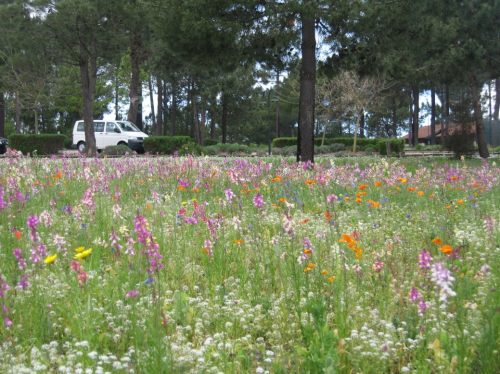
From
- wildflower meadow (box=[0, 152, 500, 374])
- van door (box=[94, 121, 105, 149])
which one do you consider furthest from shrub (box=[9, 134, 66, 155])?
wildflower meadow (box=[0, 152, 500, 374])

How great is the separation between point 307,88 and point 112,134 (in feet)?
60.3

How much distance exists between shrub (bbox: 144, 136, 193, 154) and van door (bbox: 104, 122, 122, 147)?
3.37 metres

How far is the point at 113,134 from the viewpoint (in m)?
28.5

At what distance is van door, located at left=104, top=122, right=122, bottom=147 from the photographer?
2844cm

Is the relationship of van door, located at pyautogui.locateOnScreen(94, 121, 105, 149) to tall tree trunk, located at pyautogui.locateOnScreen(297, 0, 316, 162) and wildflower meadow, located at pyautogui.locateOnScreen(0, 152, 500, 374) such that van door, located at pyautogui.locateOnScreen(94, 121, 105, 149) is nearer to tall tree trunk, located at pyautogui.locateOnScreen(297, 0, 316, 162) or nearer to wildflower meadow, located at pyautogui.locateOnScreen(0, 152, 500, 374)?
tall tree trunk, located at pyautogui.locateOnScreen(297, 0, 316, 162)

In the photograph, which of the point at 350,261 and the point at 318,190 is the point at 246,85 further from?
the point at 350,261

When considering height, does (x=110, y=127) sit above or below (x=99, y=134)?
above

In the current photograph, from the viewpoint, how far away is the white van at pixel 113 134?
92.2ft

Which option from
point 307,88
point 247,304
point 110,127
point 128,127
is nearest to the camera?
point 247,304

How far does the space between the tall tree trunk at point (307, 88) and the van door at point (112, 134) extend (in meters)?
17.7

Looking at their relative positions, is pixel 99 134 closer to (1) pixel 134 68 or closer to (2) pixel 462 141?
(1) pixel 134 68

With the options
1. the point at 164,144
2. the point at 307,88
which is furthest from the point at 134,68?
the point at 307,88

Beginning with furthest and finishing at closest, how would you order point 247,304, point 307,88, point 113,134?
point 113,134, point 307,88, point 247,304

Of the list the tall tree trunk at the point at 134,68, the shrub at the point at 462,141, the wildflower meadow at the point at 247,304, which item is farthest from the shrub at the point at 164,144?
the wildflower meadow at the point at 247,304
